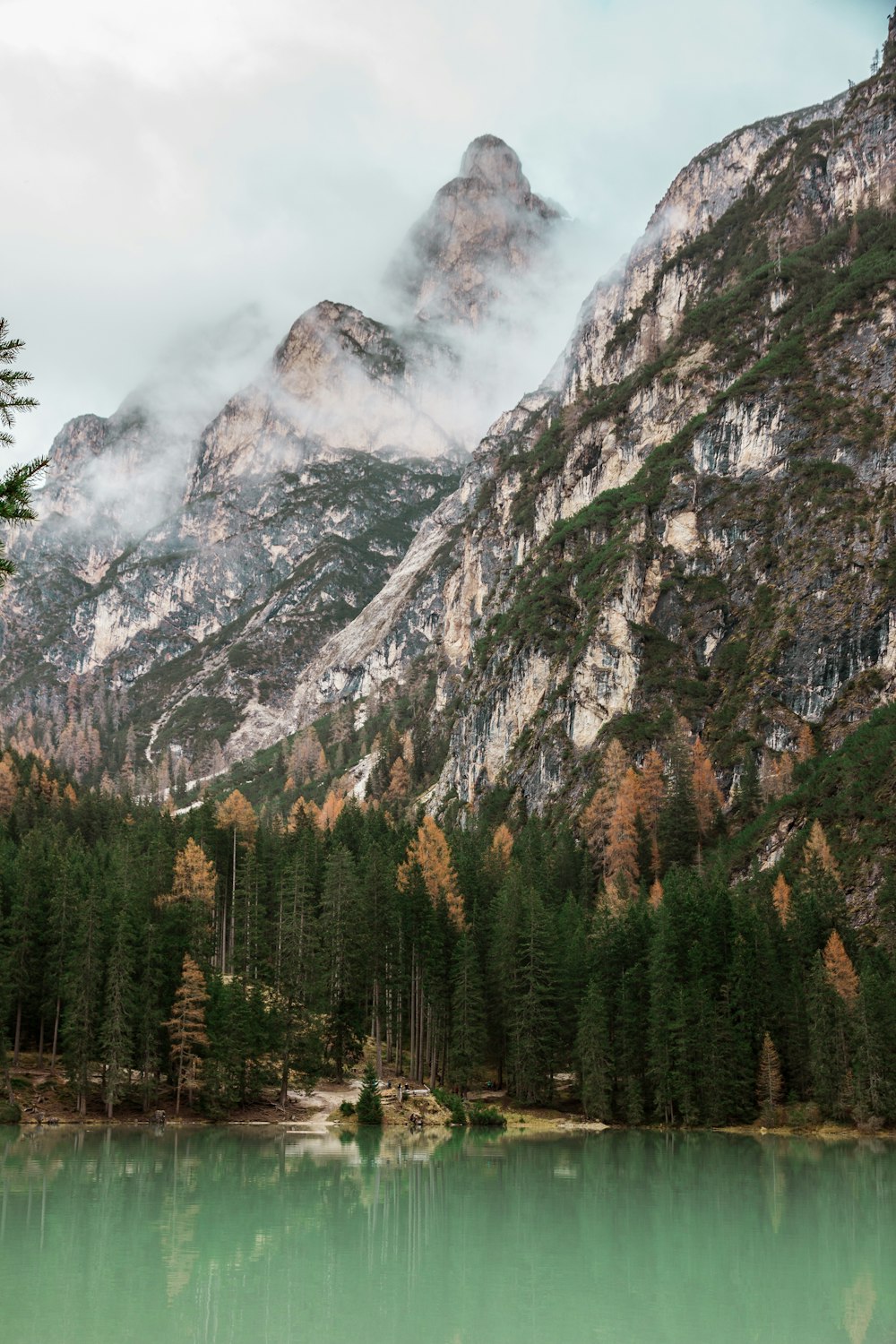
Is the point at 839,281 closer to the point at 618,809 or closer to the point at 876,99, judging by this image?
the point at 876,99

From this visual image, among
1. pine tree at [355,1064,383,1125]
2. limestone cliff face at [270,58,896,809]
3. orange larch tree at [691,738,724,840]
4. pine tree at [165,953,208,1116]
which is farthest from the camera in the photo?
limestone cliff face at [270,58,896,809]

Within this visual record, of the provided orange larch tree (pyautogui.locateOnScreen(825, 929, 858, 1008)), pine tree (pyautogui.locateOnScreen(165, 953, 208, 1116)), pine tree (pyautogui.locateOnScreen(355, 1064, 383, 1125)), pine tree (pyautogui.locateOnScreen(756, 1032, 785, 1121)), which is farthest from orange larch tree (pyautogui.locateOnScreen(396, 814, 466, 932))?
orange larch tree (pyautogui.locateOnScreen(825, 929, 858, 1008))

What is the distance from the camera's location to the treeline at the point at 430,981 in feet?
227

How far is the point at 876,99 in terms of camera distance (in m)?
199

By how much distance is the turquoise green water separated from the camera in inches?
967

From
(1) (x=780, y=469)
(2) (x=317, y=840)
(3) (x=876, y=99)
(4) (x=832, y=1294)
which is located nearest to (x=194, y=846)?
(2) (x=317, y=840)

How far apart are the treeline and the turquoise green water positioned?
14065 millimetres

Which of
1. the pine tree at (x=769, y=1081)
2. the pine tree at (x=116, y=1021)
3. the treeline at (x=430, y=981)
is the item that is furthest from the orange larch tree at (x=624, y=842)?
the pine tree at (x=116, y=1021)

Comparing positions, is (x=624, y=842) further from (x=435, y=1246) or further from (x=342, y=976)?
(x=435, y=1246)

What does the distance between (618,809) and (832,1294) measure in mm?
90405

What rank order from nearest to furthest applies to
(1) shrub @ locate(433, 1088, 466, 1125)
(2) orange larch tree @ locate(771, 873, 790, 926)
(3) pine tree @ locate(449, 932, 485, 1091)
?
1. (1) shrub @ locate(433, 1088, 466, 1125)
2. (3) pine tree @ locate(449, 932, 485, 1091)
3. (2) orange larch tree @ locate(771, 873, 790, 926)

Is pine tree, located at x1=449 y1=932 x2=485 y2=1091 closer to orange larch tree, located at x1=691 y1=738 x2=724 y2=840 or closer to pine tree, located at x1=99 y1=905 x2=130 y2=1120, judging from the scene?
pine tree, located at x1=99 y1=905 x2=130 y2=1120

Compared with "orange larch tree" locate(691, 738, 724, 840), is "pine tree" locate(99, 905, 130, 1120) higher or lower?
lower

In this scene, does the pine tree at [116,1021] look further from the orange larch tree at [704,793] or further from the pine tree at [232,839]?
the orange larch tree at [704,793]
